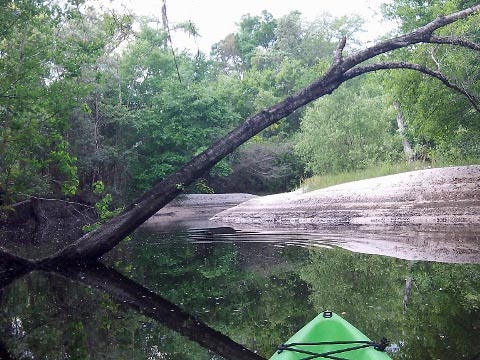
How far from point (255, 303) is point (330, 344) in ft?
10.2

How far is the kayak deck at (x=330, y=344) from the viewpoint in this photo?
10.6ft

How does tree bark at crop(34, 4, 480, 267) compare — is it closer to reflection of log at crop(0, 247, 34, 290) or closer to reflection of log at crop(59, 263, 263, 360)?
reflection of log at crop(59, 263, 263, 360)

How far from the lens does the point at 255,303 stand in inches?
254

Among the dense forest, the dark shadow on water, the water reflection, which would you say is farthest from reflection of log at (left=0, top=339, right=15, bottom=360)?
the water reflection

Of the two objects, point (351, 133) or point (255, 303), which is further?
point (351, 133)

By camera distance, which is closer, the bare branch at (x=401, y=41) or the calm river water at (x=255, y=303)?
the calm river water at (x=255, y=303)

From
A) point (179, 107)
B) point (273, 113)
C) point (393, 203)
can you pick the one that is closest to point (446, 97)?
point (393, 203)

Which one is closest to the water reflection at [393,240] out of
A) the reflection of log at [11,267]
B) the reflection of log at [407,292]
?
the reflection of log at [407,292]

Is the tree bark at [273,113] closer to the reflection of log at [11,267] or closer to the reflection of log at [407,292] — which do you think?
the reflection of log at [11,267]

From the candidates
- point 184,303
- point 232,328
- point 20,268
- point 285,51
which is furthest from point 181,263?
point 285,51

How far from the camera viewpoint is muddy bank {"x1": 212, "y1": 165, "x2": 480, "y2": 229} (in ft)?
38.3

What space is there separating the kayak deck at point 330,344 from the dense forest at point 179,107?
5093 mm

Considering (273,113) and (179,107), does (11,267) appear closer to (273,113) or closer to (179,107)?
(273,113)

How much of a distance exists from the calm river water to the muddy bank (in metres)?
1.39
